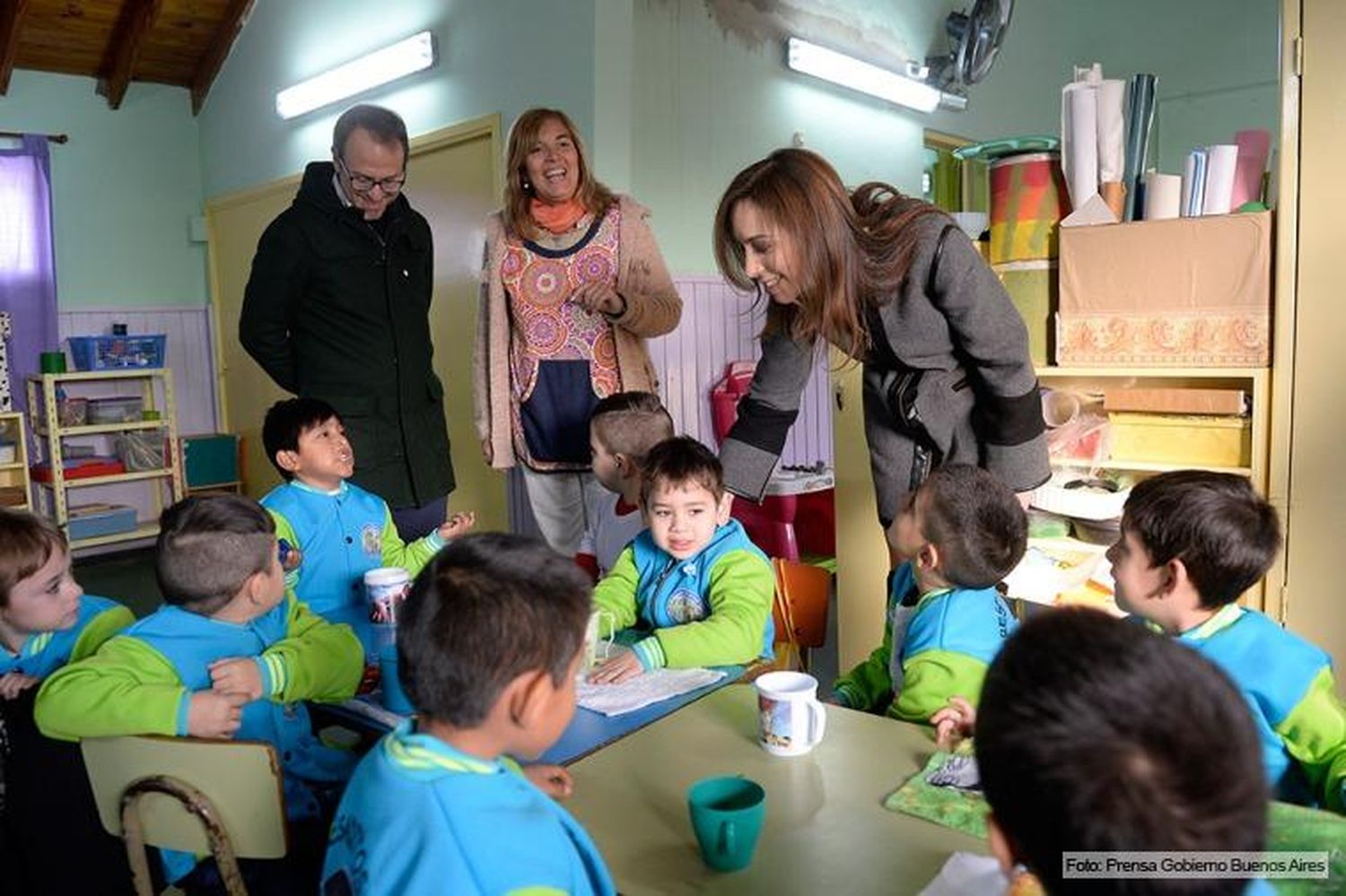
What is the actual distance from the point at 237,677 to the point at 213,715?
0.26 ft

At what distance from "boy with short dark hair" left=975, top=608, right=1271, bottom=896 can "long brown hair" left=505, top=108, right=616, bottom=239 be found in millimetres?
2229

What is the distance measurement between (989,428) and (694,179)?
2.90 m

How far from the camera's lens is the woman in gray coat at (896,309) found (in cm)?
178

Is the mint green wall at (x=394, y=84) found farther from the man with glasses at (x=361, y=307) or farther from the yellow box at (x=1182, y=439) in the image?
the yellow box at (x=1182, y=439)

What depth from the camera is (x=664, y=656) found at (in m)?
1.74

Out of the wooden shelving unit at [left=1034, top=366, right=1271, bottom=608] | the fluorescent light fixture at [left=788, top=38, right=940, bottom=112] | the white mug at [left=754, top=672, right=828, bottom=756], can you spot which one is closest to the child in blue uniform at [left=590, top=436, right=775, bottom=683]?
the white mug at [left=754, top=672, right=828, bottom=756]

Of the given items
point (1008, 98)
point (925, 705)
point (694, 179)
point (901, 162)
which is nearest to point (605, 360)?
point (925, 705)

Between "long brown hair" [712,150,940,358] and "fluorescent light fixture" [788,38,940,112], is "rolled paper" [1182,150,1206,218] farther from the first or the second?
"fluorescent light fixture" [788,38,940,112]

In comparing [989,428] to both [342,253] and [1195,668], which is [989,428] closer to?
[1195,668]

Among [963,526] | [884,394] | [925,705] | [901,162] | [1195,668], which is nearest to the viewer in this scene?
[1195,668]

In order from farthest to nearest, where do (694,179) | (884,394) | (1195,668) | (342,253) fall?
(694,179) → (342,253) → (884,394) → (1195,668)

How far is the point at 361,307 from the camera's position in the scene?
2682 mm

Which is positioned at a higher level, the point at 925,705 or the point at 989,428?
the point at 989,428

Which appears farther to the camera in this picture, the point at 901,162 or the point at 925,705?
the point at 901,162
